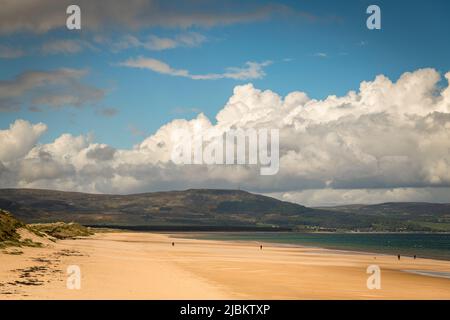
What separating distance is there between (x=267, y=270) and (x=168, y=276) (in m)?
12.6

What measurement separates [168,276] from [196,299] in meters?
11.8

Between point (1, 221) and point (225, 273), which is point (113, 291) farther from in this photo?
point (1, 221)

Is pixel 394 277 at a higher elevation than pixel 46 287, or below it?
below

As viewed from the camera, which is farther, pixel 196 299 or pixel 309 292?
pixel 309 292

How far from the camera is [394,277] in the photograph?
4462cm
